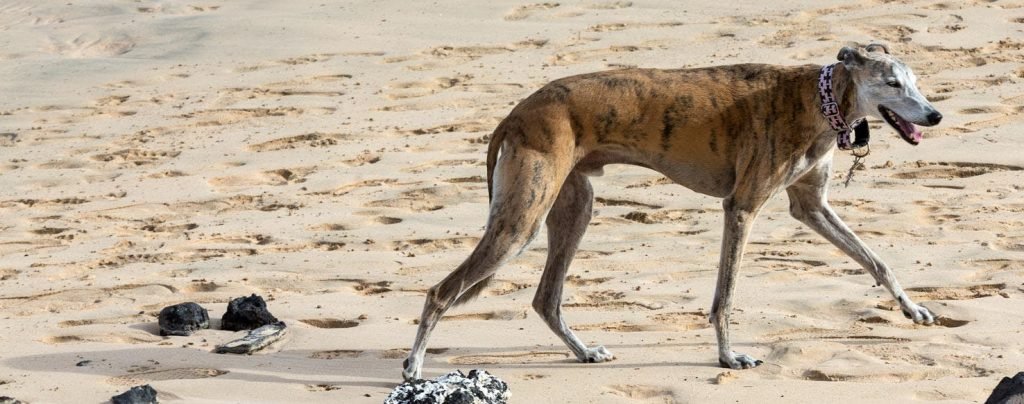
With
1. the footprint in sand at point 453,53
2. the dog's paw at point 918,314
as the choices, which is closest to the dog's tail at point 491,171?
the dog's paw at point 918,314

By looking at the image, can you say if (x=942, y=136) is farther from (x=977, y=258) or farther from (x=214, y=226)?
(x=214, y=226)

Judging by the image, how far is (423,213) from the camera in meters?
10.1

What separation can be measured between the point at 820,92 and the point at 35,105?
8.20m

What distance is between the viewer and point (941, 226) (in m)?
9.38

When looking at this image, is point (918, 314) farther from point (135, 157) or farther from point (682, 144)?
point (135, 157)

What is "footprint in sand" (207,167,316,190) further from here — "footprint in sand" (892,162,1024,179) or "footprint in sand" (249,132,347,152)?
"footprint in sand" (892,162,1024,179)

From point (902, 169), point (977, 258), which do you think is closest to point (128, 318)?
point (977, 258)

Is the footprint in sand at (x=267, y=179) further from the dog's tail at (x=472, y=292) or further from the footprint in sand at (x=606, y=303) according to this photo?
the dog's tail at (x=472, y=292)

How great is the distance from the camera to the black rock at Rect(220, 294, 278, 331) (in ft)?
25.4

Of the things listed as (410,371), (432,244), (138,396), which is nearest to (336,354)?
(410,371)

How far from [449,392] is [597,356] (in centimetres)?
141

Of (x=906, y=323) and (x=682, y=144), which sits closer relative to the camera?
(x=682, y=144)

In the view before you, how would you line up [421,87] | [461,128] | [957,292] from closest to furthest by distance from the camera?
[957,292], [461,128], [421,87]

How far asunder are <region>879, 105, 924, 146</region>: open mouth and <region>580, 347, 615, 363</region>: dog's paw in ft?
5.61
